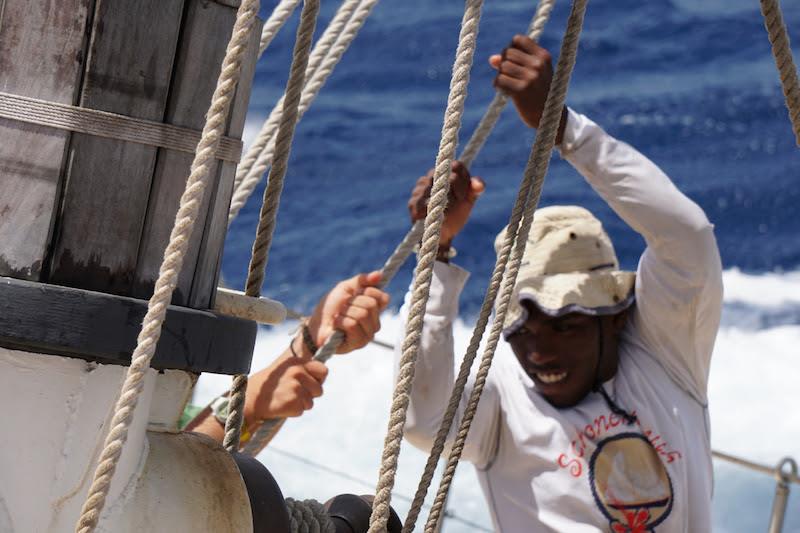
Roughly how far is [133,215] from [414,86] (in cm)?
1017

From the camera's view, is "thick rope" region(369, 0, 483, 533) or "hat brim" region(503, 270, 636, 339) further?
"hat brim" region(503, 270, 636, 339)

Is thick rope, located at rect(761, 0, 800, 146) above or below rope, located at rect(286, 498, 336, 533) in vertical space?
above

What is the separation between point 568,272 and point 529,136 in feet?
25.5

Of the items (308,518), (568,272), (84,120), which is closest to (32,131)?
(84,120)

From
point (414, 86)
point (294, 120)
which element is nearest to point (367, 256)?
point (414, 86)

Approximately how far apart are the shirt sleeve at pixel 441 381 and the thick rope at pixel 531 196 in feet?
2.40

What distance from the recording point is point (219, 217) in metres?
1.39

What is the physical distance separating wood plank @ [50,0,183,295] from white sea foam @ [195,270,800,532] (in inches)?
228

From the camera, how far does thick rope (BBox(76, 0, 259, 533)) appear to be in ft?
3.78

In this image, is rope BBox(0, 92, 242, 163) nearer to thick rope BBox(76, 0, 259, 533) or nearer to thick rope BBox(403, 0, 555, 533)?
thick rope BBox(76, 0, 259, 533)

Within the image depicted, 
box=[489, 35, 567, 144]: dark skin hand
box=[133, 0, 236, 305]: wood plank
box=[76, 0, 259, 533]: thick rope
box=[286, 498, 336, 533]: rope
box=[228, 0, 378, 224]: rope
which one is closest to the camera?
box=[76, 0, 259, 533]: thick rope

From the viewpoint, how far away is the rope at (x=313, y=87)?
2.49 m

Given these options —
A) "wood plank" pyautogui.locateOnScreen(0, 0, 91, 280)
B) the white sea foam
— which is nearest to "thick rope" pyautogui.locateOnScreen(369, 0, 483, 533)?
"wood plank" pyautogui.locateOnScreen(0, 0, 91, 280)

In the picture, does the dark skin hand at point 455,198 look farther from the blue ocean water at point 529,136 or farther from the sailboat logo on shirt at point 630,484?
the blue ocean water at point 529,136
